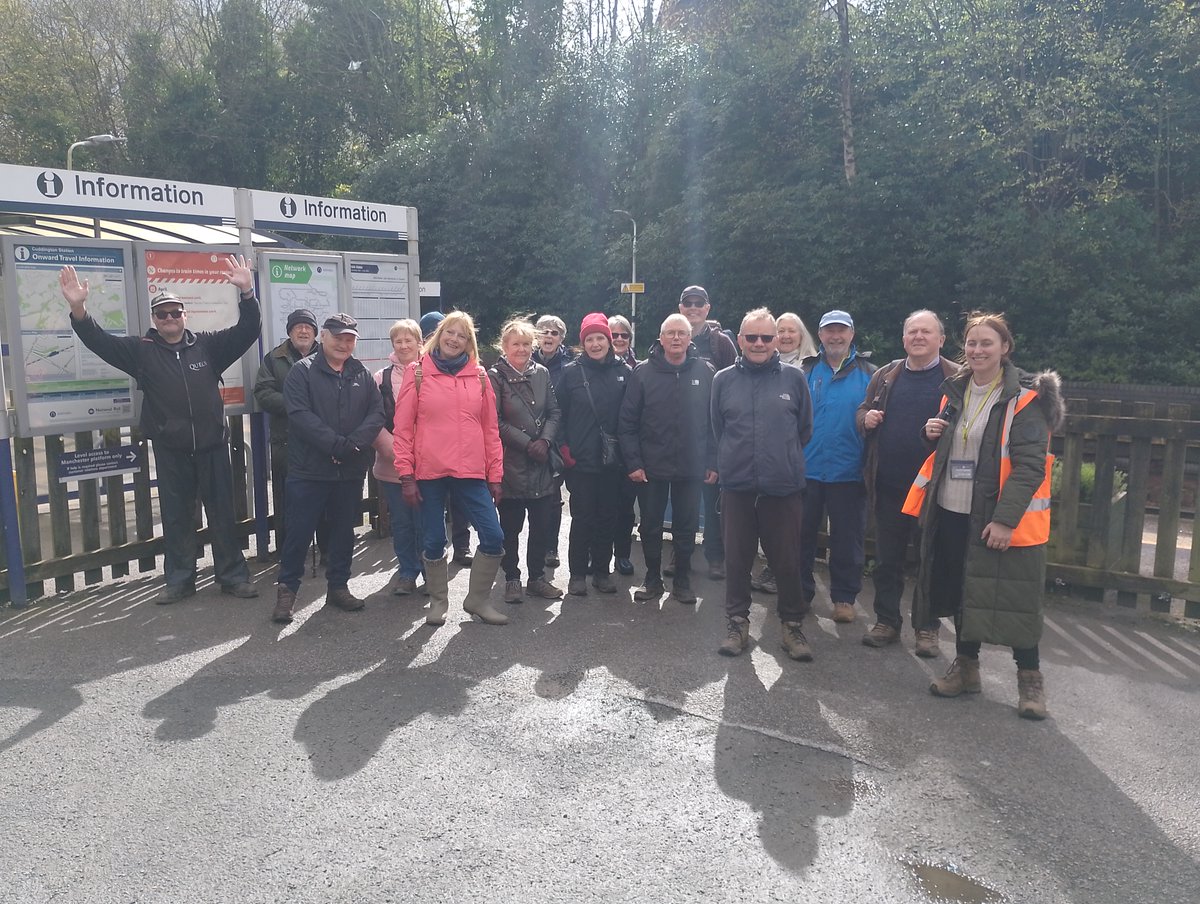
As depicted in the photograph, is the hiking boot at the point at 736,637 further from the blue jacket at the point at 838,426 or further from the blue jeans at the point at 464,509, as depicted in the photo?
the blue jeans at the point at 464,509

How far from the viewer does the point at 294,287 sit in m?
7.51

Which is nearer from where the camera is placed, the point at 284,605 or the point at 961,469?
the point at 961,469

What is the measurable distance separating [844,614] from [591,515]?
186cm

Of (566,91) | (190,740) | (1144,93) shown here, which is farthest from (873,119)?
(190,740)

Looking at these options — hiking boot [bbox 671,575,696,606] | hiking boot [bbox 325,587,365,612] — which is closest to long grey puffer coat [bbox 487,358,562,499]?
hiking boot [bbox 671,575,696,606]

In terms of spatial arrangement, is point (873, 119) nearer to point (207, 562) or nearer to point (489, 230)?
point (489, 230)

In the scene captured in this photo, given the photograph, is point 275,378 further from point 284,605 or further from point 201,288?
point 284,605

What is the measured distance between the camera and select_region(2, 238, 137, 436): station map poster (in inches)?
236

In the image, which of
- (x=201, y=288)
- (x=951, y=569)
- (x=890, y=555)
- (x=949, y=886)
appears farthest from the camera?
(x=201, y=288)

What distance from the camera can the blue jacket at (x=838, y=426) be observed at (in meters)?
5.96

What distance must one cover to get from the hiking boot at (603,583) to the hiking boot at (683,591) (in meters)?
0.44

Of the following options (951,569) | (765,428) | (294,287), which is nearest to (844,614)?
(951,569)

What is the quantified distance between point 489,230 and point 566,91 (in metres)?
5.57

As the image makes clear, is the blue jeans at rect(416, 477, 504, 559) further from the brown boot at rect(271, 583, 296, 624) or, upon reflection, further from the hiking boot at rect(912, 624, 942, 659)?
the hiking boot at rect(912, 624, 942, 659)
